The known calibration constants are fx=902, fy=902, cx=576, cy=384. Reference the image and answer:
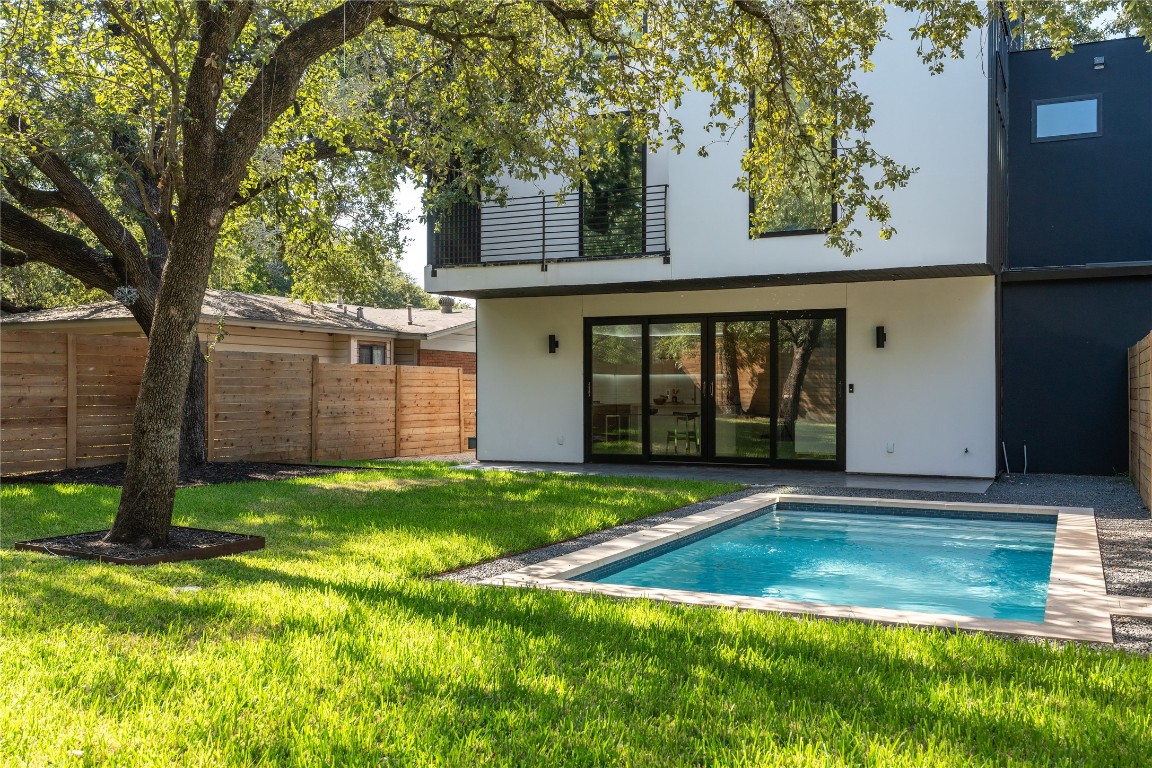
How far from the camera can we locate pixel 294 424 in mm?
14922

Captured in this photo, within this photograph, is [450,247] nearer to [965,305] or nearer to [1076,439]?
[965,305]

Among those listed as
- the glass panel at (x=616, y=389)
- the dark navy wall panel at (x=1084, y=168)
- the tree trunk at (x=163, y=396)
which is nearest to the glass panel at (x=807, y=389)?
the glass panel at (x=616, y=389)

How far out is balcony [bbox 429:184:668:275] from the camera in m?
13.2

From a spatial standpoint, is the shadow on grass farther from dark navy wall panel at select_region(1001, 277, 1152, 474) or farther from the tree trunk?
dark navy wall panel at select_region(1001, 277, 1152, 474)

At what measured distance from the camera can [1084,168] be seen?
13.4 metres

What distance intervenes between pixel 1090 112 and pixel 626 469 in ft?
28.7

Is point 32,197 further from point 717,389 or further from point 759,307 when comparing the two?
point 759,307

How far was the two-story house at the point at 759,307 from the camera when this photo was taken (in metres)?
11.5

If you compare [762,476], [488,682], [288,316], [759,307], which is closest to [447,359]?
[288,316]

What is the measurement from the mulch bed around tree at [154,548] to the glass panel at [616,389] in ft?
28.1

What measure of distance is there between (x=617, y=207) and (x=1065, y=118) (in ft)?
22.6

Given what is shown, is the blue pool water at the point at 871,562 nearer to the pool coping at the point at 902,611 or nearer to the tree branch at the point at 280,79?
the pool coping at the point at 902,611

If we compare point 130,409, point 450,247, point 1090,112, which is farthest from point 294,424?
point 1090,112

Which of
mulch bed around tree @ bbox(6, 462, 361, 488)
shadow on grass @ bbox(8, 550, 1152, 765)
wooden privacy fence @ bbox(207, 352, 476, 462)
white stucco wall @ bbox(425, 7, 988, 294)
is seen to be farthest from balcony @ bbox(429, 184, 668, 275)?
shadow on grass @ bbox(8, 550, 1152, 765)
